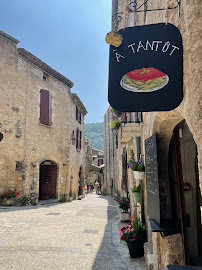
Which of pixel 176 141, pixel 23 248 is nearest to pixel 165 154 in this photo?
pixel 176 141

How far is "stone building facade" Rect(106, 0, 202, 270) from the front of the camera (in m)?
1.89

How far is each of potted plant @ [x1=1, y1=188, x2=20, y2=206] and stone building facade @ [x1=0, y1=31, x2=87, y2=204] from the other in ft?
0.99

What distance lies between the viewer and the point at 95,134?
11950 centimetres

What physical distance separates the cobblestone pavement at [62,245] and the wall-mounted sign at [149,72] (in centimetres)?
349

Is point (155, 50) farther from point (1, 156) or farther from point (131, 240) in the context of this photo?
point (1, 156)

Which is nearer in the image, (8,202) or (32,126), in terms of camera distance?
(8,202)

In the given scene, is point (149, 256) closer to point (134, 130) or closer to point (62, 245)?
point (62, 245)

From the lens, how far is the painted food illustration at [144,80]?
2.14 meters

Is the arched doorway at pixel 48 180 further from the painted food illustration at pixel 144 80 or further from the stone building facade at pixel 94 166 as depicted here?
the painted food illustration at pixel 144 80

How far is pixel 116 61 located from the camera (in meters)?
2.30

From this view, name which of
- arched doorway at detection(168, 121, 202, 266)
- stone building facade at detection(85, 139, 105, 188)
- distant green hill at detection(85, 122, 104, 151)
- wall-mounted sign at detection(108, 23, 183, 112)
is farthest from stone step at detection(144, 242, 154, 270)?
distant green hill at detection(85, 122, 104, 151)

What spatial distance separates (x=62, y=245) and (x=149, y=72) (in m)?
4.86

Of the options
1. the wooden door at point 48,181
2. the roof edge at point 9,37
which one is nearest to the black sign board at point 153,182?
the roof edge at point 9,37

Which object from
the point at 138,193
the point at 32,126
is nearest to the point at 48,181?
the point at 32,126
